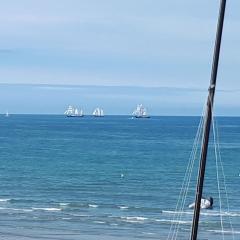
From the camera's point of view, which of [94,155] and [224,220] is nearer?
[224,220]

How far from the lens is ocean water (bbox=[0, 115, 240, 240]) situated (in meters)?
48.2

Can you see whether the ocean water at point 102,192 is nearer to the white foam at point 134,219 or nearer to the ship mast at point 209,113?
the white foam at point 134,219

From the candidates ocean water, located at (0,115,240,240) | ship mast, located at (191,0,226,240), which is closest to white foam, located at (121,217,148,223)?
ocean water, located at (0,115,240,240)

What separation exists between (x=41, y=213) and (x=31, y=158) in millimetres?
56095

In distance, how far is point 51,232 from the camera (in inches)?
1831

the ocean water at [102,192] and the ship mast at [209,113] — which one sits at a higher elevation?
the ship mast at [209,113]

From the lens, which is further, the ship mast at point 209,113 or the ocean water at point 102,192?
the ocean water at point 102,192

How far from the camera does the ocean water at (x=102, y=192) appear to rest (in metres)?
48.2

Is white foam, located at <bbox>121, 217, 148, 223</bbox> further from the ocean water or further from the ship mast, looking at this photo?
the ship mast

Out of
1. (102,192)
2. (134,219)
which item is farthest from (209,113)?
(102,192)

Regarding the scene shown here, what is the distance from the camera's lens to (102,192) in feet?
228

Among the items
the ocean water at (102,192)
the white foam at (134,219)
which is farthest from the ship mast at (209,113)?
the white foam at (134,219)

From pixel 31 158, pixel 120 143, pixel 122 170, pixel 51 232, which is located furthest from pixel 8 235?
pixel 120 143

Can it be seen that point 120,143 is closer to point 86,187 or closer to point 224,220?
point 86,187
